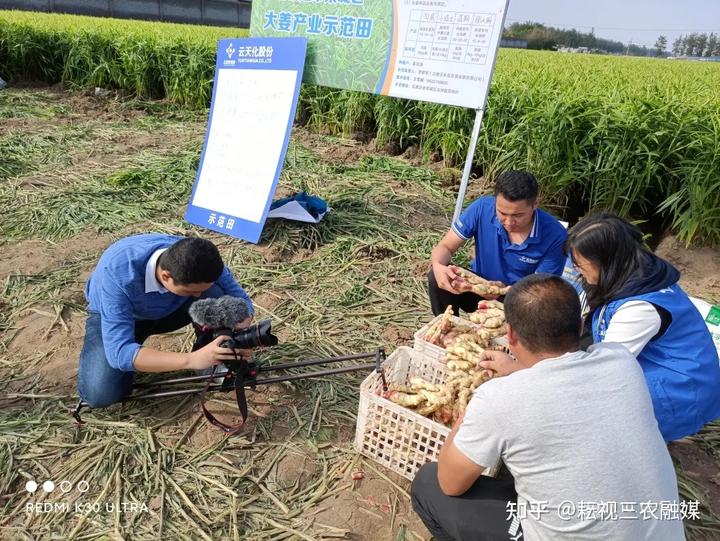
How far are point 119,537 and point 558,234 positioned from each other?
8.16 feet

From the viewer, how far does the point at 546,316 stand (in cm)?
140

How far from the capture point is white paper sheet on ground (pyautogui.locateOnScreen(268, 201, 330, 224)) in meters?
4.29

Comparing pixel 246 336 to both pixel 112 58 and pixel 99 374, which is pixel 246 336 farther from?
pixel 112 58

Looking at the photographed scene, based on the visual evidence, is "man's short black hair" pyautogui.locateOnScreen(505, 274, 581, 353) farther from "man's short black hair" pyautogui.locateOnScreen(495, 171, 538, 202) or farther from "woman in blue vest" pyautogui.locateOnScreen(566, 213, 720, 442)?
"man's short black hair" pyautogui.locateOnScreen(495, 171, 538, 202)

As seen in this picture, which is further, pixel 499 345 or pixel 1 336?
pixel 1 336

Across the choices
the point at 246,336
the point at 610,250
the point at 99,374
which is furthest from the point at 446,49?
the point at 99,374

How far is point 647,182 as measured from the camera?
13.5ft

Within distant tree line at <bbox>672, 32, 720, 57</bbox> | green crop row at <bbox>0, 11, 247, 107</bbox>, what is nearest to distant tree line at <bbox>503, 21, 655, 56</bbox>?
distant tree line at <bbox>672, 32, 720, 57</bbox>

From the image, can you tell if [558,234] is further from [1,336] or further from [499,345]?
[1,336]

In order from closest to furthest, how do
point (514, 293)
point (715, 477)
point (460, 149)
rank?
1. point (514, 293)
2. point (715, 477)
3. point (460, 149)

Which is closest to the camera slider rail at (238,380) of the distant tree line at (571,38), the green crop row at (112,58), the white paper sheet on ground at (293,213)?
the white paper sheet on ground at (293,213)

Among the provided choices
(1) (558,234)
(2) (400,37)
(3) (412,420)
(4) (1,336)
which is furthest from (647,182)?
(4) (1,336)

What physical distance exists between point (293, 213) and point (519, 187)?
7.47 ft

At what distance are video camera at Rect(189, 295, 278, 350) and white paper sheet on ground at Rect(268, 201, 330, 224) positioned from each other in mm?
2280
